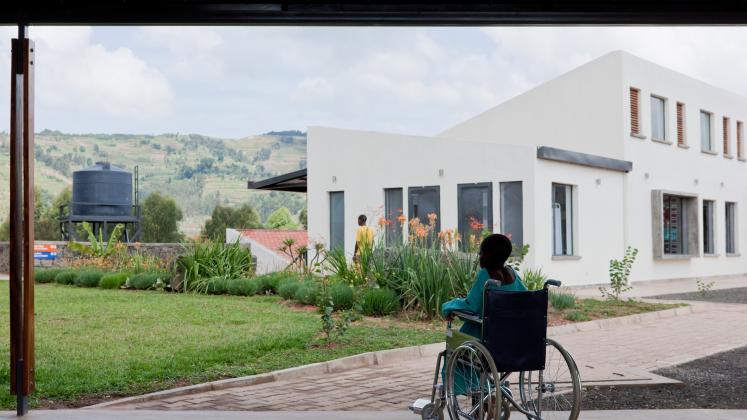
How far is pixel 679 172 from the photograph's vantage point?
24.7 meters

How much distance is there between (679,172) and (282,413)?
21.5 m

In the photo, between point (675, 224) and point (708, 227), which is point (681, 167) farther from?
point (708, 227)

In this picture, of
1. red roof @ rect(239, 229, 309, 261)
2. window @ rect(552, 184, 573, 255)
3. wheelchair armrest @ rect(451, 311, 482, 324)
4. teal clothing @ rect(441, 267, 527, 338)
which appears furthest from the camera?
red roof @ rect(239, 229, 309, 261)

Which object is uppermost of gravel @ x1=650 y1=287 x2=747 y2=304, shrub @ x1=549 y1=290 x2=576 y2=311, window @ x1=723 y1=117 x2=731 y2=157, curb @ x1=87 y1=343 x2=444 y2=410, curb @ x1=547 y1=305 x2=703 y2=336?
window @ x1=723 y1=117 x2=731 y2=157

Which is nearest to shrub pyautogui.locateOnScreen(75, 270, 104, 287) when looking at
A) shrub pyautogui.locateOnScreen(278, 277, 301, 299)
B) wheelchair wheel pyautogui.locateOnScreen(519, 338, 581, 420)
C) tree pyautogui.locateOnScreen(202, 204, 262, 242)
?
shrub pyautogui.locateOnScreen(278, 277, 301, 299)

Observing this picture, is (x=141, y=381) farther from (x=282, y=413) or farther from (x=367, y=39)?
(x=367, y=39)

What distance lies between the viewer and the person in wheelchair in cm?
471

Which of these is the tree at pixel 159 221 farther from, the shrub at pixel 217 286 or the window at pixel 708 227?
the shrub at pixel 217 286

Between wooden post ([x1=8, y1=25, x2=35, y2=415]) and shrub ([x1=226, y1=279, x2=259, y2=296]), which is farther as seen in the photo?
shrub ([x1=226, y1=279, x2=259, y2=296])

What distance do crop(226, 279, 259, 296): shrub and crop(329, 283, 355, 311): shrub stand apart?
3470 mm

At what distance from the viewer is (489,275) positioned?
4758 mm

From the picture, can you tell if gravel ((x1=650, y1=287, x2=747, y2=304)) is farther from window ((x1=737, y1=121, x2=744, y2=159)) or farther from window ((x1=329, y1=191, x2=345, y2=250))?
window ((x1=737, y1=121, x2=744, y2=159))

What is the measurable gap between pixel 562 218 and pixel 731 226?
465 inches

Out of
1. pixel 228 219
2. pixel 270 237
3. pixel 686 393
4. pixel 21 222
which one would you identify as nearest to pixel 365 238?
pixel 686 393
